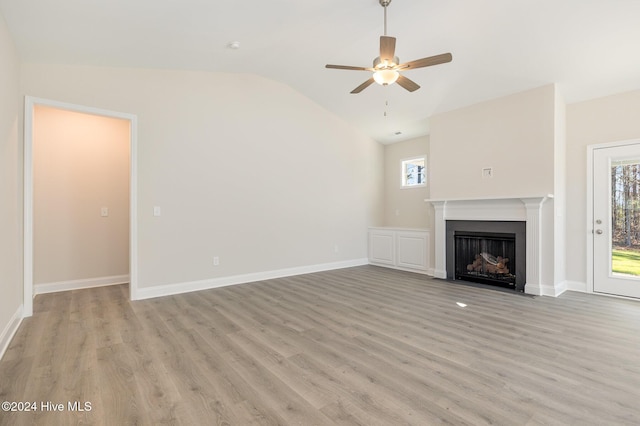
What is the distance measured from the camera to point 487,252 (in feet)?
16.8

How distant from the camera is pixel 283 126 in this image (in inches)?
225

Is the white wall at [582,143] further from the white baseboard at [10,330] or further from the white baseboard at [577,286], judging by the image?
the white baseboard at [10,330]

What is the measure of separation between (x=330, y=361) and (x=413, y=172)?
5402mm

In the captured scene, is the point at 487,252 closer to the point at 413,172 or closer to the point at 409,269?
the point at 409,269

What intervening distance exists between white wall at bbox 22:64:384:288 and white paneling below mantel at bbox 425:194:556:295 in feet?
6.20

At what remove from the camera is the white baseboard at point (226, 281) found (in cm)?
435

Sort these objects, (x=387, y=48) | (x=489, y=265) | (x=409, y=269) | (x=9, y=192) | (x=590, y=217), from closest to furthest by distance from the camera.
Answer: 1. (x=387, y=48)
2. (x=9, y=192)
3. (x=590, y=217)
4. (x=489, y=265)
5. (x=409, y=269)

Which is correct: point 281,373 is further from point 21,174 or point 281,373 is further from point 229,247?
point 21,174

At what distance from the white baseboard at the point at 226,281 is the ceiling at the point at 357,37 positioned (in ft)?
9.90

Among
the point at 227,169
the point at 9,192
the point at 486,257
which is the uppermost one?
the point at 227,169

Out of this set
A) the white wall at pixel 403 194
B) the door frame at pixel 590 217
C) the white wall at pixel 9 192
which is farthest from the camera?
the white wall at pixel 403 194

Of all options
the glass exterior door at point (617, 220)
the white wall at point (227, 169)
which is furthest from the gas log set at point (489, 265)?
the white wall at point (227, 169)

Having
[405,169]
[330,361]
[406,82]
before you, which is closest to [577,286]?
[405,169]

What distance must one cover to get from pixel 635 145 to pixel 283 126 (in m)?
5.16
